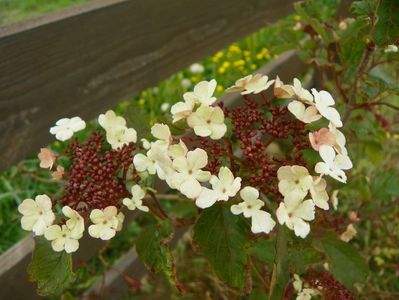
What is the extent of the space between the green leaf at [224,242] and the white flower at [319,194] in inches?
7.5

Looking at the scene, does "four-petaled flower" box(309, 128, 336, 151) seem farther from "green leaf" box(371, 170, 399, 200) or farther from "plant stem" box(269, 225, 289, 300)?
"green leaf" box(371, 170, 399, 200)

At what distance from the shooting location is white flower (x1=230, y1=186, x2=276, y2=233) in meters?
0.88

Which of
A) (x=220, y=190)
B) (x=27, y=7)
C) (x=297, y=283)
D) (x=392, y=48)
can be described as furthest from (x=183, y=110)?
(x=27, y=7)

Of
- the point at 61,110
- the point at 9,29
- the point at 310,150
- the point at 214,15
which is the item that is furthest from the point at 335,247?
the point at 214,15

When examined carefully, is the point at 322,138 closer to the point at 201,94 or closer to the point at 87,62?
the point at 201,94

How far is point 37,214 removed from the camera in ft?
3.17

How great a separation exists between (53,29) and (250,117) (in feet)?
2.15

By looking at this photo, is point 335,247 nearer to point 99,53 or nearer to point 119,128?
point 119,128

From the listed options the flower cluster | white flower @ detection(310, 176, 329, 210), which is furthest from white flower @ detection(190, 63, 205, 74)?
white flower @ detection(310, 176, 329, 210)

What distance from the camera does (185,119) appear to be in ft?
3.10

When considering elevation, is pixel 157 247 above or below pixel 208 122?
below

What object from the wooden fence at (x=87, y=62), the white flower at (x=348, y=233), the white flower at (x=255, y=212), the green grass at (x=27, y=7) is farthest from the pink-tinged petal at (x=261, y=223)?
the green grass at (x=27, y=7)

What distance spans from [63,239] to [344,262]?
0.64 metres

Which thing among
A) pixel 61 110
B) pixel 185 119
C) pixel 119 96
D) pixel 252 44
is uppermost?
pixel 185 119
